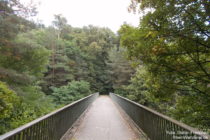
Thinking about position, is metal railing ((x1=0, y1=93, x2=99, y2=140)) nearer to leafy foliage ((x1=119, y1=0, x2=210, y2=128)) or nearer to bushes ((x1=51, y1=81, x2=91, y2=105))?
leafy foliage ((x1=119, y1=0, x2=210, y2=128))

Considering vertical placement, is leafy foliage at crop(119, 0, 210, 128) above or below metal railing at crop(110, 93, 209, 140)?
above

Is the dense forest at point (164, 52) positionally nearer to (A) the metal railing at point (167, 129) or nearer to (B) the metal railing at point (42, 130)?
(A) the metal railing at point (167, 129)

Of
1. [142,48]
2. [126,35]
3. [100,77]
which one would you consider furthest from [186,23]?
[100,77]

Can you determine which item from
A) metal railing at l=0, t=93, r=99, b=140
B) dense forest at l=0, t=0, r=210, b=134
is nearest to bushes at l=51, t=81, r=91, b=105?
dense forest at l=0, t=0, r=210, b=134

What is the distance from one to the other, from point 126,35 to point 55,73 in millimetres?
19740

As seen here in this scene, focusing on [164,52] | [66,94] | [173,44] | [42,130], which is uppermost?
[173,44]

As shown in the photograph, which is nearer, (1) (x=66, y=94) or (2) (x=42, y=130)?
(2) (x=42, y=130)

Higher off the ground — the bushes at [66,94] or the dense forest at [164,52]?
the dense forest at [164,52]

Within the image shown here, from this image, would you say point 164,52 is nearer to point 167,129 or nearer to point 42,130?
point 167,129

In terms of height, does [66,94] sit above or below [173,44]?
below

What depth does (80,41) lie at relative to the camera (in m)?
31.7

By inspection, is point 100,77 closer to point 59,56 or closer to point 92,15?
point 59,56

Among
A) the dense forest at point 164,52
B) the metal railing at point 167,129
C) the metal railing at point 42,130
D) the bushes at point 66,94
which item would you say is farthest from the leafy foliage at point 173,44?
the bushes at point 66,94

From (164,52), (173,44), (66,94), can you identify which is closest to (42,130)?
(164,52)
